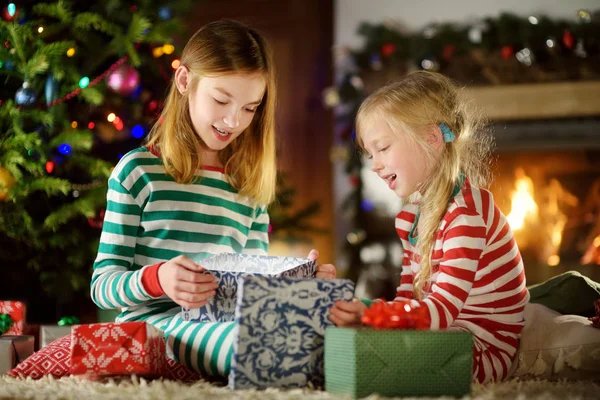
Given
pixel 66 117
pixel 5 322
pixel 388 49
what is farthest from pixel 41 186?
pixel 388 49

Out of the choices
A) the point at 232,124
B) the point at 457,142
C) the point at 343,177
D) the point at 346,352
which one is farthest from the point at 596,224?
the point at 346,352

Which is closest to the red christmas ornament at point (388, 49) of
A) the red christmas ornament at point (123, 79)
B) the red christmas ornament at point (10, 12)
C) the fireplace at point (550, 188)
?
the fireplace at point (550, 188)

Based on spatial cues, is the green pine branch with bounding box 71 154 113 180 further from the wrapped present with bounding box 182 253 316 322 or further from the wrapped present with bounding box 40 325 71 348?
the wrapped present with bounding box 182 253 316 322

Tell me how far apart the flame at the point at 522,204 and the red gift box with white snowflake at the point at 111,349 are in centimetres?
231

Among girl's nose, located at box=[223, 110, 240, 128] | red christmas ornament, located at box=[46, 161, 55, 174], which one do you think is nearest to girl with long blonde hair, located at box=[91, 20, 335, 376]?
girl's nose, located at box=[223, 110, 240, 128]

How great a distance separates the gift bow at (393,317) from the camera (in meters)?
1.09

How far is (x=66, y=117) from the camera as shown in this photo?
2.05 meters

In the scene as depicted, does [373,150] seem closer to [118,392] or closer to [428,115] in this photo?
[428,115]

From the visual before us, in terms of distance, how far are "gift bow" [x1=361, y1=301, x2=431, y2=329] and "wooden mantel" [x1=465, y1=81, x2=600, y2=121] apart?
2.21m

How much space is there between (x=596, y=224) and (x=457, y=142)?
1.97 metres

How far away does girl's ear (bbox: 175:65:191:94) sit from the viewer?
1.52 m

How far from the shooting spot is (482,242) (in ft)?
4.13

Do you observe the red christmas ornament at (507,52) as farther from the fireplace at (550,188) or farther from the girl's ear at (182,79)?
the girl's ear at (182,79)

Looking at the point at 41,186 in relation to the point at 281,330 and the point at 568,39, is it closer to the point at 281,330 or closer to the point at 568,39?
the point at 281,330
